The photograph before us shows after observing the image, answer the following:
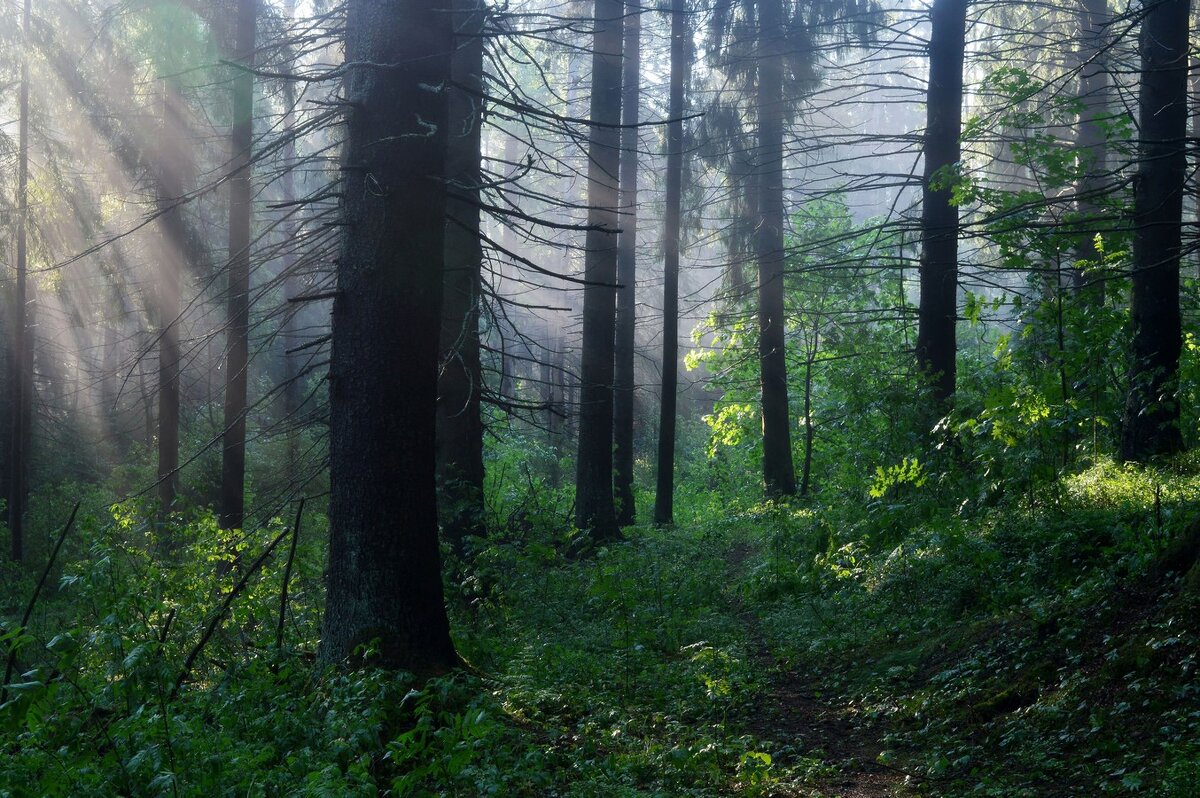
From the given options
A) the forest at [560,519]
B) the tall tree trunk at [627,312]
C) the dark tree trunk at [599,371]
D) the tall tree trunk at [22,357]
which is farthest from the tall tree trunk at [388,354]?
the tall tree trunk at [22,357]

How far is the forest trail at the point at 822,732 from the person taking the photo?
15.7ft

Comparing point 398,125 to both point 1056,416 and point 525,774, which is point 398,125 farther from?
point 1056,416

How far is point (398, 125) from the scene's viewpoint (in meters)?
6.14

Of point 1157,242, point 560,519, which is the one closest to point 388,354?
point 560,519

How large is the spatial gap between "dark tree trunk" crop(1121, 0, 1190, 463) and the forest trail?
402cm

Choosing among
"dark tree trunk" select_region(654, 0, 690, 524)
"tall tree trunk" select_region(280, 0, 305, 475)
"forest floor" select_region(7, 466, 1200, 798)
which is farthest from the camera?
"dark tree trunk" select_region(654, 0, 690, 524)

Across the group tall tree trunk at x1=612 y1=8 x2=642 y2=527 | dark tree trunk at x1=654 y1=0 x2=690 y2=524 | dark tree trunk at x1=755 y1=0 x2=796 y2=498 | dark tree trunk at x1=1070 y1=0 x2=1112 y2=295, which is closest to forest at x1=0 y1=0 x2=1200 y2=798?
dark tree trunk at x1=1070 y1=0 x2=1112 y2=295

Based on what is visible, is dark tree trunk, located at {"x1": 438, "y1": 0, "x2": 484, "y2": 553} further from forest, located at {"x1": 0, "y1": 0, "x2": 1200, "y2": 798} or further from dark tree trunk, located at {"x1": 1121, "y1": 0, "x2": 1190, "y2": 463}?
dark tree trunk, located at {"x1": 1121, "y1": 0, "x2": 1190, "y2": 463}

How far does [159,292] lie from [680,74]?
11253mm

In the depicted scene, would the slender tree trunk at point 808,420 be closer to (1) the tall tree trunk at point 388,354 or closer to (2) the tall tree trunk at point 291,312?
(2) the tall tree trunk at point 291,312

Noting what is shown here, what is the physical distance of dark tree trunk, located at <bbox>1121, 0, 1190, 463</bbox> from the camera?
825cm

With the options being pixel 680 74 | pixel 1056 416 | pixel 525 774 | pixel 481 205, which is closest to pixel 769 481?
pixel 680 74

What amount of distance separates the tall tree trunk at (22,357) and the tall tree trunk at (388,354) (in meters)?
14.8

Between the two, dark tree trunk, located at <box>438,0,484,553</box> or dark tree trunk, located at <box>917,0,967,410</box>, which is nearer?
dark tree trunk, located at <box>438,0,484,553</box>
